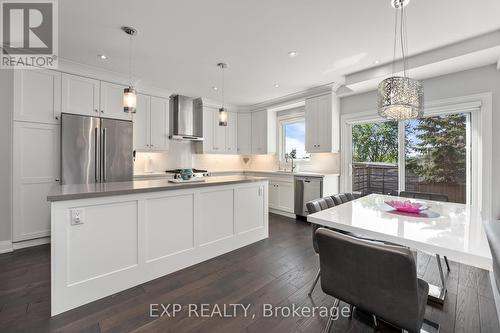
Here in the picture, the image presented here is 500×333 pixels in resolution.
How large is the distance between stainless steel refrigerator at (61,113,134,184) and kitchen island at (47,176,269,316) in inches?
53.5

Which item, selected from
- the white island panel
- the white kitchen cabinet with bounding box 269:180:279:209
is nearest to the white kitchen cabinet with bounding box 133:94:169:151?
the white island panel

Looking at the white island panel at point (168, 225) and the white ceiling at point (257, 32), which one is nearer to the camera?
the white ceiling at point (257, 32)

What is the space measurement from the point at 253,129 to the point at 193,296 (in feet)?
14.4

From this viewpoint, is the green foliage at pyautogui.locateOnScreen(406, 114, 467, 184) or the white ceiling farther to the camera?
the green foliage at pyautogui.locateOnScreen(406, 114, 467, 184)

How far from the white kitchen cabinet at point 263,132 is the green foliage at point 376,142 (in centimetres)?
188

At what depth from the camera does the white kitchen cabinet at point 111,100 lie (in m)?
3.64

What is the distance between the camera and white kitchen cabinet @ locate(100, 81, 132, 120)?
12.0 ft

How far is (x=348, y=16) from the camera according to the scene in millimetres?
2139

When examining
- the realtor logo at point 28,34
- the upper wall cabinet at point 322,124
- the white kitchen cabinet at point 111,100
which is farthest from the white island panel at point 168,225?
the upper wall cabinet at point 322,124

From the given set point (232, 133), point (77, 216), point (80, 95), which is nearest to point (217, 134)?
point (232, 133)

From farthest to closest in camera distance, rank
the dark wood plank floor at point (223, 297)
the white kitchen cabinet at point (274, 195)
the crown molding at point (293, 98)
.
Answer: the white kitchen cabinet at point (274, 195) < the crown molding at point (293, 98) < the dark wood plank floor at point (223, 297)

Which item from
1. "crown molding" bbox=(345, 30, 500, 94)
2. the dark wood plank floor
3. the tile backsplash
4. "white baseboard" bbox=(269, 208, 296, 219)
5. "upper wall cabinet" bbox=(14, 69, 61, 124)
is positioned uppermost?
"crown molding" bbox=(345, 30, 500, 94)

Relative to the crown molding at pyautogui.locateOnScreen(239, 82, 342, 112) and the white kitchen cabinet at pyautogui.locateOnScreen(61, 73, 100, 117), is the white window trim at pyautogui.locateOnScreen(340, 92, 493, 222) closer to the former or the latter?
the crown molding at pyautogui.locateOnScreen(239, 82, 342, 112)

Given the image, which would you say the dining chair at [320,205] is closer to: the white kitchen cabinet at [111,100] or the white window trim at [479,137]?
the white window trim at [479,137]
